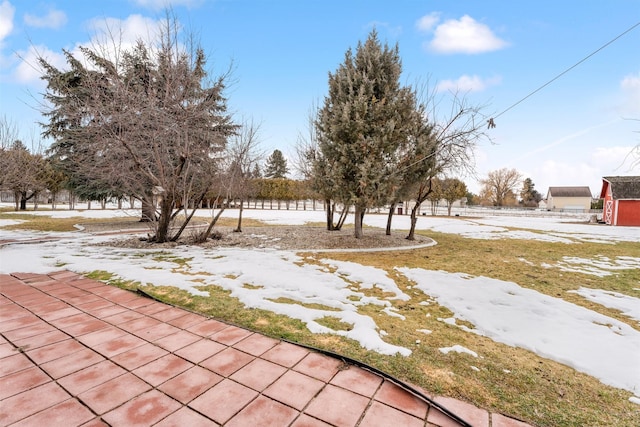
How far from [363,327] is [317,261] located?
10.7ft

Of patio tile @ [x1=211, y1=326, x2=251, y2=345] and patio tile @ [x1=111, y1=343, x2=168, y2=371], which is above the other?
patio tile @ [x1=111, y1=343, x2=168, y2=371]

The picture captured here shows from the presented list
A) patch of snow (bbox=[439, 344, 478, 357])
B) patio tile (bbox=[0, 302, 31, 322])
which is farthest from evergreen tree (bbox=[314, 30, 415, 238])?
patio tile (bbox=[0, 302, 31, 322])

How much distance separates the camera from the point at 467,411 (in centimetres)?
168

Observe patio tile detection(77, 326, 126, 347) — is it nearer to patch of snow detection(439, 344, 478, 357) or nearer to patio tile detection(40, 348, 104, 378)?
patio tile detection(40, 348, 104, 378)

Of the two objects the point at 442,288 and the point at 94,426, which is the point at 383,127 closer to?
the point at 442,288

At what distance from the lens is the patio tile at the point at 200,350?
7.16 ft

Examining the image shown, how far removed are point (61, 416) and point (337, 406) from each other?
1563 millimetres

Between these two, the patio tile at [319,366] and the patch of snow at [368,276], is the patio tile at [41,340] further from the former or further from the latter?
the patch of snow at [368,276]

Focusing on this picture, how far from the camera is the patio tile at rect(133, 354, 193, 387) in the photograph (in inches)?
75.5

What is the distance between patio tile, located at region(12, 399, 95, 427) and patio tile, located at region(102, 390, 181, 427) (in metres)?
0.13

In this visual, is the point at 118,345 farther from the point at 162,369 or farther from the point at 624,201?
the point at 624,201

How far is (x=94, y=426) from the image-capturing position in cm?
149

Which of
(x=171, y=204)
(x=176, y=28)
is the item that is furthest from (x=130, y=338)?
(x=176, y=28)

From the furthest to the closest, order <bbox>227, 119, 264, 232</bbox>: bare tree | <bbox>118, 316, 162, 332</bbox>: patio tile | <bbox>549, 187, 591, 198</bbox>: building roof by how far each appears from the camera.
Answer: <bbox>549, 187, 591, 198</bbox>: building roof
<bbox>227, 119, 264, 232</bbox>: bare tree
<bbox>118, 316, 162, 332</bbox>: patio tile
